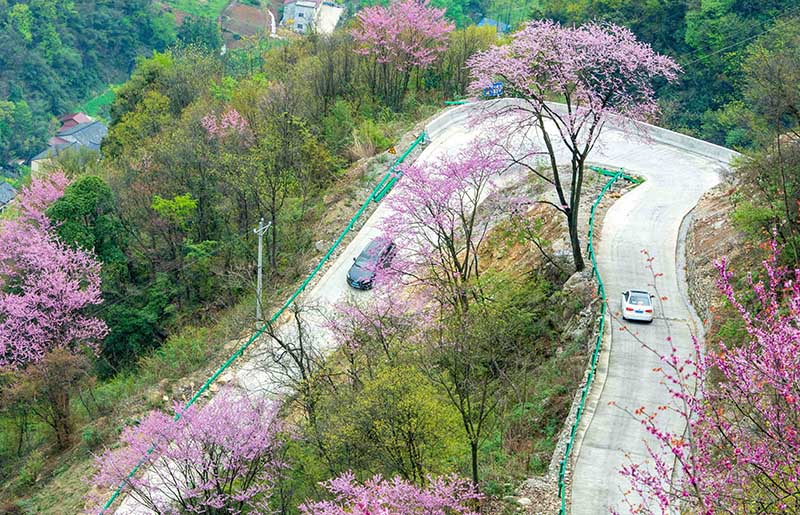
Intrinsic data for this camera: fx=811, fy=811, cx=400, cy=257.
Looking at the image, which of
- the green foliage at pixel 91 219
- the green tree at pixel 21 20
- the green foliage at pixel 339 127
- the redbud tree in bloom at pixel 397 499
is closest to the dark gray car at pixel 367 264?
the green foliage at pixel 339 127

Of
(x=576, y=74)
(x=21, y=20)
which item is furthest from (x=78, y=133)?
(x=576, y=74)

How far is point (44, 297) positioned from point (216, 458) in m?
13.4

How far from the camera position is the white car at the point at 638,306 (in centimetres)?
2278

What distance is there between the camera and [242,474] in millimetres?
19672

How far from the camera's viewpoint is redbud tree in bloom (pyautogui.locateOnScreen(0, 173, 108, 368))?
93.7ft

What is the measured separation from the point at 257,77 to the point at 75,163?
11498 millimetres

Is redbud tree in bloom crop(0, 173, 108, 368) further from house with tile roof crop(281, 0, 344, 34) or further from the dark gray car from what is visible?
house with tile roof crop(281, 0, 344, 34)

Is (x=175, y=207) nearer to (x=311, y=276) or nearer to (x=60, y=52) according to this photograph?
(x=311, y=276)

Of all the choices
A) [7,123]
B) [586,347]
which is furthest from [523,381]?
[7,123]

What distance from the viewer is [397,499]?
14.4m

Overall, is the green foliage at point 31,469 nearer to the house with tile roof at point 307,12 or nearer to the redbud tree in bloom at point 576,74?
the redbud tree in bloom at point 576,74

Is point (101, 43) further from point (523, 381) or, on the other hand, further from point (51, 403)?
point (523, 381)

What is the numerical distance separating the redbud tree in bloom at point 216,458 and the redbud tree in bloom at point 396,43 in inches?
1018

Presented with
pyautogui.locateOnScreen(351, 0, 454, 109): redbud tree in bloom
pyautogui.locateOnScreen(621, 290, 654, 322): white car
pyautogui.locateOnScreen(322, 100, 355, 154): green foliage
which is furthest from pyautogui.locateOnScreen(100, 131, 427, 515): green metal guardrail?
pyautogui.locateOnScreen(621, 290, 654, 322): white car
